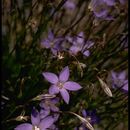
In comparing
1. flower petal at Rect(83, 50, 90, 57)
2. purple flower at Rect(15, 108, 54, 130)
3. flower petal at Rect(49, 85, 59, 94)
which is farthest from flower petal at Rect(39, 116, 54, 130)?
flower petal at Rect(83, 50, 90, 57)

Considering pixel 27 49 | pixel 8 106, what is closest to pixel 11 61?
pixel 27 49

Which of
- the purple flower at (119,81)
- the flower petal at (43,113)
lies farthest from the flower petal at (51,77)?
the purple flower at (119,81)

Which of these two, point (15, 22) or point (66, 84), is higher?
point (15, 22)

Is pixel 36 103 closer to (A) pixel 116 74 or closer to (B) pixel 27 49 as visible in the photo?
(B) pixel 27 49

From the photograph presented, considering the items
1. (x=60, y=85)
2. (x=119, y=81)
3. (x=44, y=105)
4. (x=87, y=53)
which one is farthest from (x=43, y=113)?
(x=119, y=81)

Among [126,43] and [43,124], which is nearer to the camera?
[43,124]

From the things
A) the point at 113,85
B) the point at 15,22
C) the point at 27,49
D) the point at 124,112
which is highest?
the point at 15,22

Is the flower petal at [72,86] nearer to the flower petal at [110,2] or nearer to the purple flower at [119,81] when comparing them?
the purple flower at [119,81]
